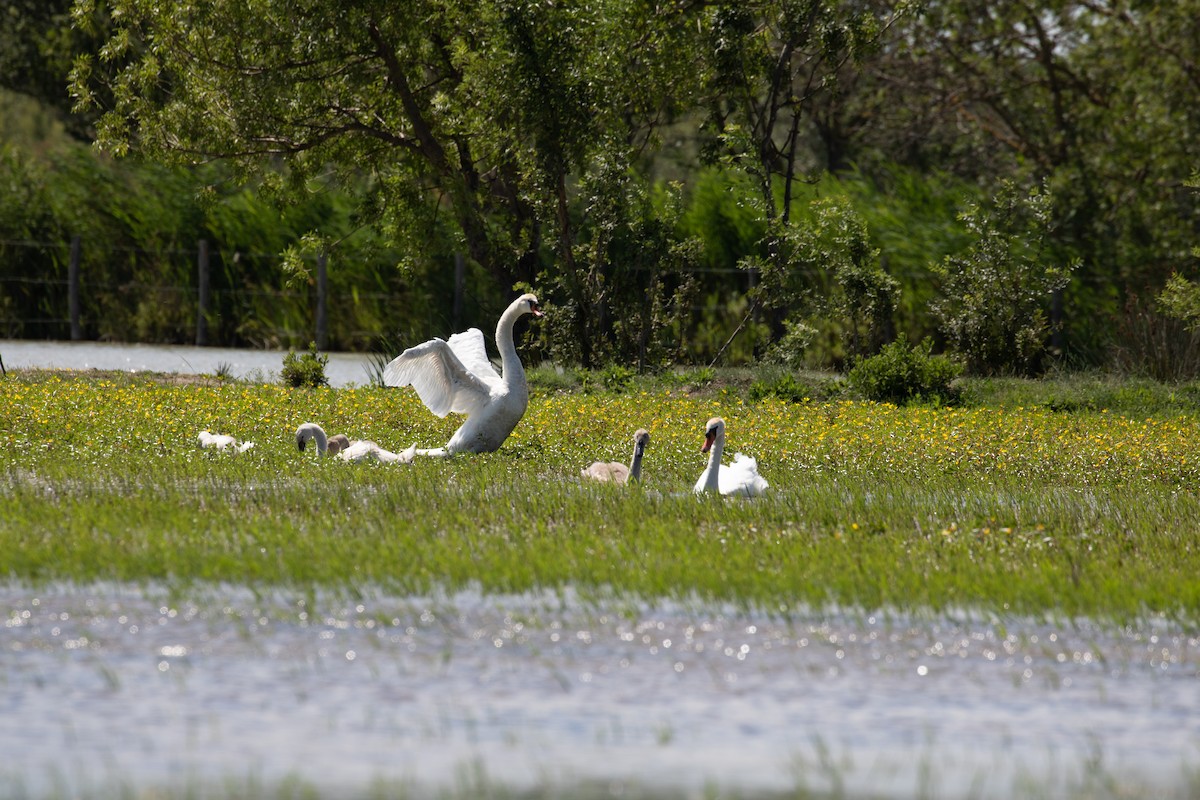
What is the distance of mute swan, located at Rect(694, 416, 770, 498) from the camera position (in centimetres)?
1182

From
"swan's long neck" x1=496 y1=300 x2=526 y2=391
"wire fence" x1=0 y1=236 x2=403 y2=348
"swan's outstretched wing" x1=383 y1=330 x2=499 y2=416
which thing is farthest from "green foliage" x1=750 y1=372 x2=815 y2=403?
"wire fence" x1=0 y1=236 x2=403 y2=348

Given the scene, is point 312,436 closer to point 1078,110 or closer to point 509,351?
point 509,351

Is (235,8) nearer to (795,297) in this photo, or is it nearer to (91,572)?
(795,297)

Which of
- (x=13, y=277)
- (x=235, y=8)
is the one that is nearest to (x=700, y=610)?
(x=235, y=8)

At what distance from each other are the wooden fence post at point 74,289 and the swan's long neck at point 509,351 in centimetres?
1909

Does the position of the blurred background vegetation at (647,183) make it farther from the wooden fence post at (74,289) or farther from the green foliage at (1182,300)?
the wooden fence post at (74,289)

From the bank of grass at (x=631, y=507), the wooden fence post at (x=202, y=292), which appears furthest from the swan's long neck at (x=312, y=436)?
the wooden fence post at (x=202, y=292)

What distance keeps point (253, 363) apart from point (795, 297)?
33.2ft

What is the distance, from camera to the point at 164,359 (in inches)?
1109

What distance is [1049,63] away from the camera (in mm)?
29547

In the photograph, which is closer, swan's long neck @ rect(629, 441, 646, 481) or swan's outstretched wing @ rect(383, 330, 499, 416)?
swan's long neck @ rect(629, 441, 646, 481)

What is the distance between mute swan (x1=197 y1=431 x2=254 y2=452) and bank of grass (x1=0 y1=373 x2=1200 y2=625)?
5.3 inches

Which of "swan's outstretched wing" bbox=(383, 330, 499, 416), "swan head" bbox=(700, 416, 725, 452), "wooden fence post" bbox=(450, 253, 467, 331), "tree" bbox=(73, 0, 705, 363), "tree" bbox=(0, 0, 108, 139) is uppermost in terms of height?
"tree" bbox=(0, 0, 108, 139)

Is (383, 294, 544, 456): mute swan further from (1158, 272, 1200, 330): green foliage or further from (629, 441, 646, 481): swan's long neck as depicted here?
(1158, 272, 1200, 330): green foliage
